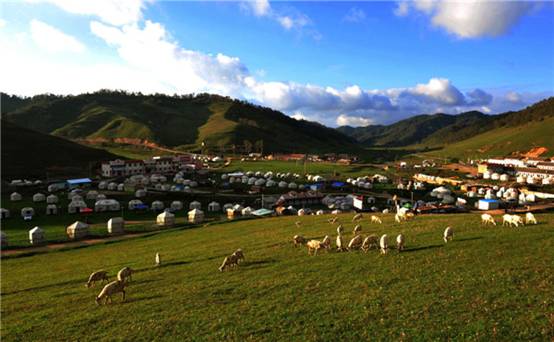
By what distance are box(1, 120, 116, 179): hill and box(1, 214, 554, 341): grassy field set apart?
325 ft

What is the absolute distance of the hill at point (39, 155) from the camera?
109 m

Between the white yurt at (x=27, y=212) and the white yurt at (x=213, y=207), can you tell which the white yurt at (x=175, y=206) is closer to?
the white yurt at (x=213, y=207)

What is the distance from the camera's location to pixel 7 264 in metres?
32.7

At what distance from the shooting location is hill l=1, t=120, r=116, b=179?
4304 inches

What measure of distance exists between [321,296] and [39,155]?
13720 centimetres

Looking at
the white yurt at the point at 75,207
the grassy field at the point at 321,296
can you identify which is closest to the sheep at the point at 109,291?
the grassy field at the point at 321,296

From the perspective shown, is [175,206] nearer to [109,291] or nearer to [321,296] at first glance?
[109,291]

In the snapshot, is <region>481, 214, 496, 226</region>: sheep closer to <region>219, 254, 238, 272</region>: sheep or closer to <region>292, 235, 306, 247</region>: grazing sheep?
<region>292, 235, 306, 247</region>: grazing sheep

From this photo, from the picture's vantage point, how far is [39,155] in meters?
123

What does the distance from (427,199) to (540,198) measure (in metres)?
23.0

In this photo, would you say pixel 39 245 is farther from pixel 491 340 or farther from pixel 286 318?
pixel 491 340

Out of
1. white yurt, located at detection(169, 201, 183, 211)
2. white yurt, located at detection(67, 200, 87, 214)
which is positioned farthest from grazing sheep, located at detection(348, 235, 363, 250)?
white yurt, located at detection(67, 200, 87, 214)

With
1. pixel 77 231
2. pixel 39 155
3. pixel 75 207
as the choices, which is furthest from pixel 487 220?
pixel 39 155

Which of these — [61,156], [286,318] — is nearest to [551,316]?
[286,318]
